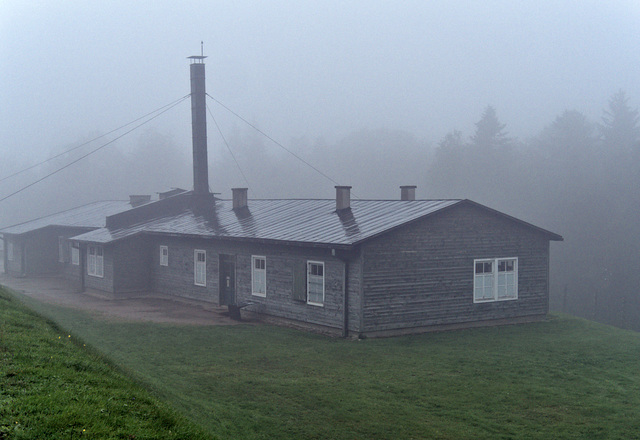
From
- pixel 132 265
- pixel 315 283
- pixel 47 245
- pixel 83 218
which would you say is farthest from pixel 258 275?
pixel 47 245

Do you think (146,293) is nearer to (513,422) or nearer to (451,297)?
(451,297)

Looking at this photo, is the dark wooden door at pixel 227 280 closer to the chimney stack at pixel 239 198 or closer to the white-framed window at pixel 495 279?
the chimney stack at pixel 239 198

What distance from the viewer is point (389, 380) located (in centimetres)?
1597

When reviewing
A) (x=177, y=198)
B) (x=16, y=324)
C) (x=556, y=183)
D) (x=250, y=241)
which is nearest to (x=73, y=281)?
(x=177, y=198)

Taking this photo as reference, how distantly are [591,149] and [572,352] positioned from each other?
60310mm

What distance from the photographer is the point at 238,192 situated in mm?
32594

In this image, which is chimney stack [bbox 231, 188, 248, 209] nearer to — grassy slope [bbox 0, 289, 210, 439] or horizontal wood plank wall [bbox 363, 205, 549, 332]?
horizontal wood plank wall [bbox 363, 205, 549, 332]

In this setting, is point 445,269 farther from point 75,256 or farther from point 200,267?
point 75,256

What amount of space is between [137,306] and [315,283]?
9.75 m

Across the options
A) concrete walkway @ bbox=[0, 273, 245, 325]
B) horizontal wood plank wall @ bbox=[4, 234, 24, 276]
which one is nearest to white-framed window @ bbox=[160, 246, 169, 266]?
concrete walkway @ bbox=[0, 273, 245, 325]

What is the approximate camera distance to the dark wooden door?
27.0 m

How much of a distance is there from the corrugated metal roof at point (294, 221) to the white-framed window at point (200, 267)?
3.19 feet

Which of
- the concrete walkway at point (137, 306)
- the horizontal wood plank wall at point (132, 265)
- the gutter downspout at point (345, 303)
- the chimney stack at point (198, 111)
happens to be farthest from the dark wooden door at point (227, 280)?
the chimney stack at point (198, 111)

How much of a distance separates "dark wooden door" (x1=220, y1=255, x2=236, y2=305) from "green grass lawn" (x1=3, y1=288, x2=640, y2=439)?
13.8 ft
